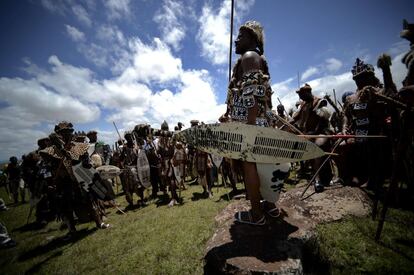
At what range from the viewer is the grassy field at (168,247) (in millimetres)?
2729

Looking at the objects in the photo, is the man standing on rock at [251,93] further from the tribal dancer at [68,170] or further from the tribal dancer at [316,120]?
the tribal dancer at [68,170]

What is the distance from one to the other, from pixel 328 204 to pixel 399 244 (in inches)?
45.5

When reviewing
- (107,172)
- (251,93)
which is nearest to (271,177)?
(251,93)

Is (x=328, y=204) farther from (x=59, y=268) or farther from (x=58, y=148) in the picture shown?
(x=58, y=148)

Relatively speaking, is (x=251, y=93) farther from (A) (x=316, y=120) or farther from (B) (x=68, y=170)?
(B) (x=68, y=170)

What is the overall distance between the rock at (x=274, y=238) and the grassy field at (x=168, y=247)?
297 mm

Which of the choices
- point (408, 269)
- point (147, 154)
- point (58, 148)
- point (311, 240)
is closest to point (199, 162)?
point (147, 154)

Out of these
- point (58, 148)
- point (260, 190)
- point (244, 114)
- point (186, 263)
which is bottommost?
point (186, 263)

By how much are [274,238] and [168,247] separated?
2.44 metres

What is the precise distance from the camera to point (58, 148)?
5828 millimetres

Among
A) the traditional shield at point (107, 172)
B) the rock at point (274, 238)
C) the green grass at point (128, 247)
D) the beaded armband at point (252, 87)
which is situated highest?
the beaded armband at point (252, 87)

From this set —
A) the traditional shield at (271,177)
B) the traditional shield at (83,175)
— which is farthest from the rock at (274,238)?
the traditional shield at (83,175)

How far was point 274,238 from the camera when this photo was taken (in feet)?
8.57

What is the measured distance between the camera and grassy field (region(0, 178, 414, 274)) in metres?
2.73
